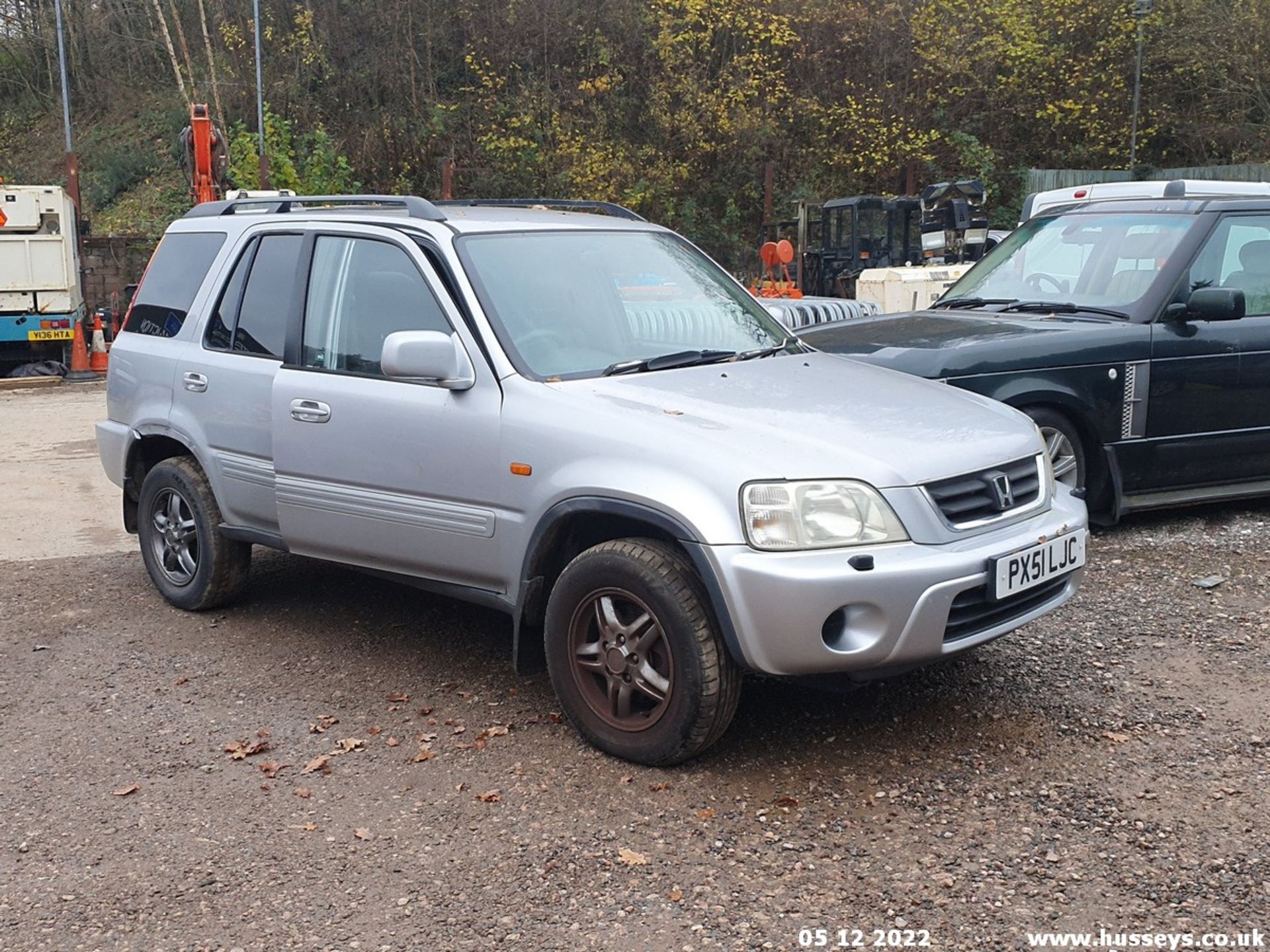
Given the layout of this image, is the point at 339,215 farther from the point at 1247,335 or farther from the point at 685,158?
the point at 685,158

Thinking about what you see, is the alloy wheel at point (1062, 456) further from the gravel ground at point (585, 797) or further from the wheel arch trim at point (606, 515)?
the wheel arch trim at point (606, 515)

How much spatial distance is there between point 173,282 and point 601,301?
7.76 feet

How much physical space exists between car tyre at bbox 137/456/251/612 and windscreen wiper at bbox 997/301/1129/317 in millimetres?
4451

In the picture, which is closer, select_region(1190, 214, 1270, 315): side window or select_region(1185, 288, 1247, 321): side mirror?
select_region(1185, 288, 1247, 321): side mirror

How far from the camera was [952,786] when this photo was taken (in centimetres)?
392

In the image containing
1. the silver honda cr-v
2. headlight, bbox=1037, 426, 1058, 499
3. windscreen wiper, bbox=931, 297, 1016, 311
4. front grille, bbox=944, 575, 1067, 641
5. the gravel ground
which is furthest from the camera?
windscreen wiper, bbox=931, 297, 1016, 311

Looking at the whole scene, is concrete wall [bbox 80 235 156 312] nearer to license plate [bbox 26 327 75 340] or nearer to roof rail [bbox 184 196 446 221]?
license plate [bbox 26 327 75 340]

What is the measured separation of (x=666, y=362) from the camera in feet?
15.2

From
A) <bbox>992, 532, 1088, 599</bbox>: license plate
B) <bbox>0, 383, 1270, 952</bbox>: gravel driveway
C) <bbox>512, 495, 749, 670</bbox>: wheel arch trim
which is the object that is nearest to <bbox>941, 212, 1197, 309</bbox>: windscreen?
<bbox>0, 383, 1270, 952</bbox>: gravel driveway

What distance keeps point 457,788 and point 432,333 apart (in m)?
1.53

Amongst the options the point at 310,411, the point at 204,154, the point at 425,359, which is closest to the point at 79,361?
the point at 204,154

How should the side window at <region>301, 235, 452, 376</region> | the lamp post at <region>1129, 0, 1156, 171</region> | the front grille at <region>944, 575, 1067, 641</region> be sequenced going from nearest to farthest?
the front grille at <region>944, 575, 1067, 641</region> < the side window at <region>301, 235, 452, 376</region> < the lamp post at <region>1129, 0, 1156, 171</region>

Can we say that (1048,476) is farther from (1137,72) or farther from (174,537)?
(1137,72)

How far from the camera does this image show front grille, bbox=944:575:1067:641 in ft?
12.8
